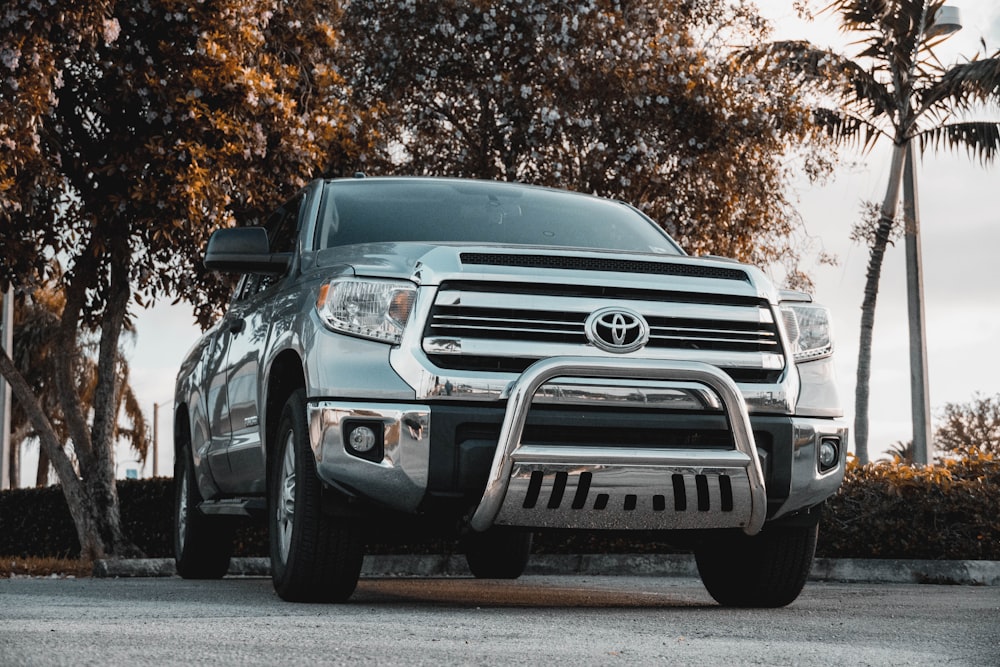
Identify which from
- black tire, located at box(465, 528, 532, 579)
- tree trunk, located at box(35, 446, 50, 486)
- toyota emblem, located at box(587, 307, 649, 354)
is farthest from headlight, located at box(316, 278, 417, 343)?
tree trunk, located at box(35, 446, 50, 486)

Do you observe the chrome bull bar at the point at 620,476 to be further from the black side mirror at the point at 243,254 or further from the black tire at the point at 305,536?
the black side mirror at the point at 243,254

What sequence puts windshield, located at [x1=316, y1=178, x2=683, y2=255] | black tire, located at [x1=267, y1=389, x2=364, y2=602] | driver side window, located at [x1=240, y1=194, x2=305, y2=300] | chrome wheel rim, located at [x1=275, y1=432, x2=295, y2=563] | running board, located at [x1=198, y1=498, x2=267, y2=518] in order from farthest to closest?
driver side window, located at [x1=240, y1=194, x2=305, y2=300]
running board, located at [x1=198, y1=498, x2=267, y2=518]
windshield, located at [x1=316, y1=178, x2=683, y2=255]
chrome wheel rim, located at [x1=275, y1=432, x2=295, y2=563]
black tire, located at [x1=267, y1=389, x2=364, y2=602]

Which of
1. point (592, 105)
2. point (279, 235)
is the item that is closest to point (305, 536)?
point (279, 235)

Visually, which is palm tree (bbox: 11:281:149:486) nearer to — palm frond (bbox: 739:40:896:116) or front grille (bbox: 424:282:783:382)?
palm frond (bbox: 739:40:896:116)

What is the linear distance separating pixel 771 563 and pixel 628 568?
454cm

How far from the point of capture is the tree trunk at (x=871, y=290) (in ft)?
75.4

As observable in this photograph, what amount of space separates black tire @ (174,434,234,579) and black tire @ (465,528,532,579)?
5.54 ft

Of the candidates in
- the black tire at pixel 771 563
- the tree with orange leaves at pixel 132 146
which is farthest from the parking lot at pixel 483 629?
the tree with orange leaves at pixel 132 146

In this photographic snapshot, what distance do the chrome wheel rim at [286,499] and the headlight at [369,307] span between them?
0.63 metres

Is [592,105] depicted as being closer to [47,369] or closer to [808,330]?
[808,330]

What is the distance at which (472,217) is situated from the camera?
683 centimetres

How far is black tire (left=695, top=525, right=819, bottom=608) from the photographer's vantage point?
6145mm

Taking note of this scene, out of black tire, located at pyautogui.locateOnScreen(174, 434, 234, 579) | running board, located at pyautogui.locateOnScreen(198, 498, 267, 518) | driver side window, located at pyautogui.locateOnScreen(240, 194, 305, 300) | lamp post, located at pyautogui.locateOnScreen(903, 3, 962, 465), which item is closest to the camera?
running board, located at pyautogui.locateOnScreen(198, 498, 267, 518)

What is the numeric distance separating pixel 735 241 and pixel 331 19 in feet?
19.2
